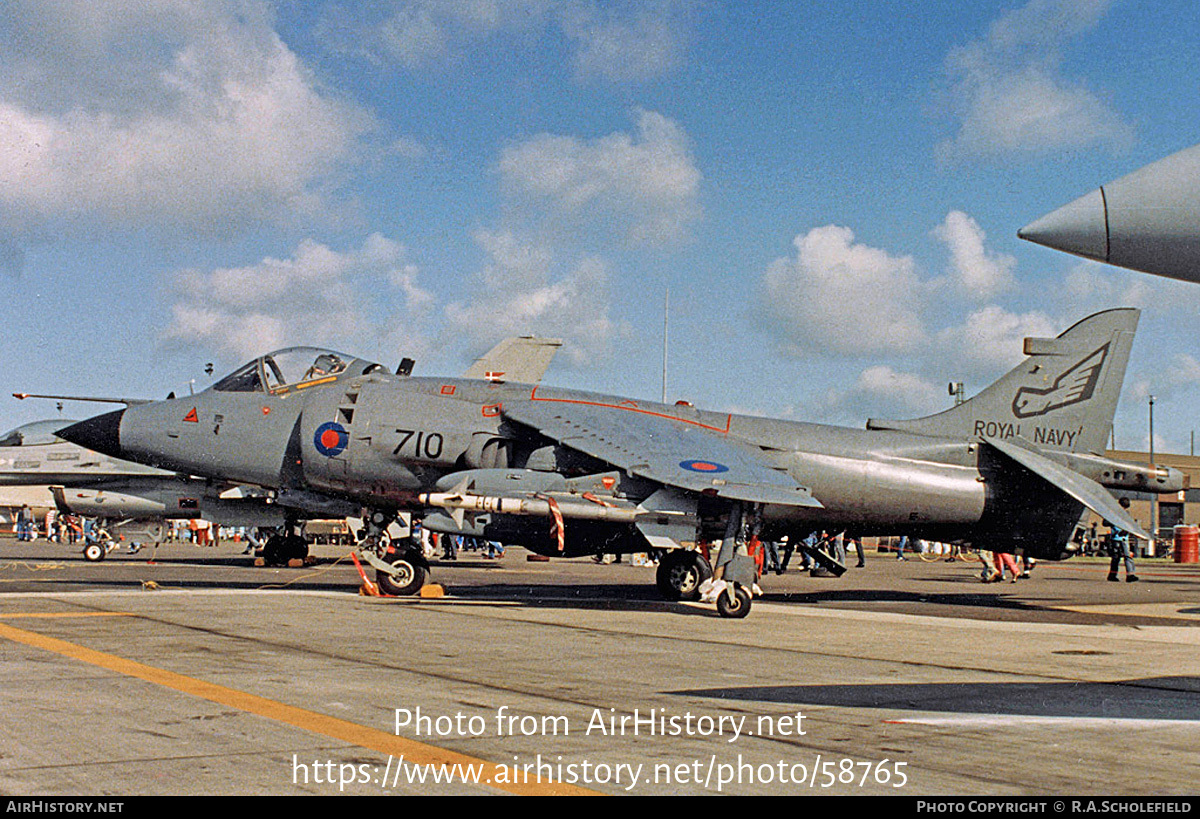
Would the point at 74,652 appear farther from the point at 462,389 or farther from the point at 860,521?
the point at 860,521

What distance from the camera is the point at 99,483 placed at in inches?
1153

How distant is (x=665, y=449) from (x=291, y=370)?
6.75m

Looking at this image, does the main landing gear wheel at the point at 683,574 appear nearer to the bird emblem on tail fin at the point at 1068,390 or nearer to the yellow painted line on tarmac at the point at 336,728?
the bird emblem on tail fin at the point at 1068,390

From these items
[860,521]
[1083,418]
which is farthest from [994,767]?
[1083,418]

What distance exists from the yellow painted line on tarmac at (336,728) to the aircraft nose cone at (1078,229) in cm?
363

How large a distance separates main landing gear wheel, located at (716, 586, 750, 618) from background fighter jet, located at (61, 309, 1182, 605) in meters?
1.24

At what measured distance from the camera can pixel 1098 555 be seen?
53938 millimetres

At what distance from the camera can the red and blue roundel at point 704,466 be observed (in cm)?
1362

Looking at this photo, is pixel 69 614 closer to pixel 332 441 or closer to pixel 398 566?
pixel 332 441

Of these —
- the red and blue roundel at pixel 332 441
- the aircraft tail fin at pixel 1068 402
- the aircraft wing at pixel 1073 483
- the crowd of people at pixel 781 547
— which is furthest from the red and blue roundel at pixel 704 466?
the red and blue roundel at pixel 332 441

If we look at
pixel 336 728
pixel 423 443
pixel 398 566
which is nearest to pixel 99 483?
pixel 398 566

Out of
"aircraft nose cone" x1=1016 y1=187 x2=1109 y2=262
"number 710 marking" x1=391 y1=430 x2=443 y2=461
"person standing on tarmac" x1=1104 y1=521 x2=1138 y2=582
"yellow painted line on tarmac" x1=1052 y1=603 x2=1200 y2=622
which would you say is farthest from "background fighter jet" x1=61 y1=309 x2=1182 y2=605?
"person standing on tarmac" x1=1104 y1=521 x2=1138 y2=582

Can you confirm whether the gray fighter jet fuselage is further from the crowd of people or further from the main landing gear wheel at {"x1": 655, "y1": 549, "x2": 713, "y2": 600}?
the main landing gear wheel at {"x1": 655, "y1": 549, "x2": 713, "y2": 600}

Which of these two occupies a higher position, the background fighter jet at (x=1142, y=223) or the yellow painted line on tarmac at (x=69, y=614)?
the background fighter jet at (x=1142, y=223)
